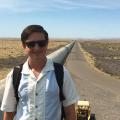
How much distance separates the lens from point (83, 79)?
28.2 m

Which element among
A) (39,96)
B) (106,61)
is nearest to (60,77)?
(39,96)

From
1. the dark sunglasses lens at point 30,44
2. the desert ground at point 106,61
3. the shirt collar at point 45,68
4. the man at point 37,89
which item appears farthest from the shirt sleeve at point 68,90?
the desert ground at point 106,61

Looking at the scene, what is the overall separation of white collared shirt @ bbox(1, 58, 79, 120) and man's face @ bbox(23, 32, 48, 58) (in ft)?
0.53

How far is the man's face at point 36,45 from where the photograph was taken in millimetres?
4246

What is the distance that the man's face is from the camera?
167 inches

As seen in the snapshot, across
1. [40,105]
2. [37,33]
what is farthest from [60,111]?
[37,33]

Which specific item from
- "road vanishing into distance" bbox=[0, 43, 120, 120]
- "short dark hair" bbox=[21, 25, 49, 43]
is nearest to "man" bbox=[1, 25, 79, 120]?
"short dark hair" bbox=[21, 25, 49, 43]

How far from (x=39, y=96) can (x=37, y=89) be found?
0.08 meters

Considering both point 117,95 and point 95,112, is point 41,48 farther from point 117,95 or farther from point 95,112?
point 117,95

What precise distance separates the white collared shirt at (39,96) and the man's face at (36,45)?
6.4 inches

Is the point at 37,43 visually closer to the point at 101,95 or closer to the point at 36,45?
the point at 36,45

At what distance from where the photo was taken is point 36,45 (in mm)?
4230

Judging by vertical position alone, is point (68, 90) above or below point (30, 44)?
below

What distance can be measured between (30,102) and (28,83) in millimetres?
214
